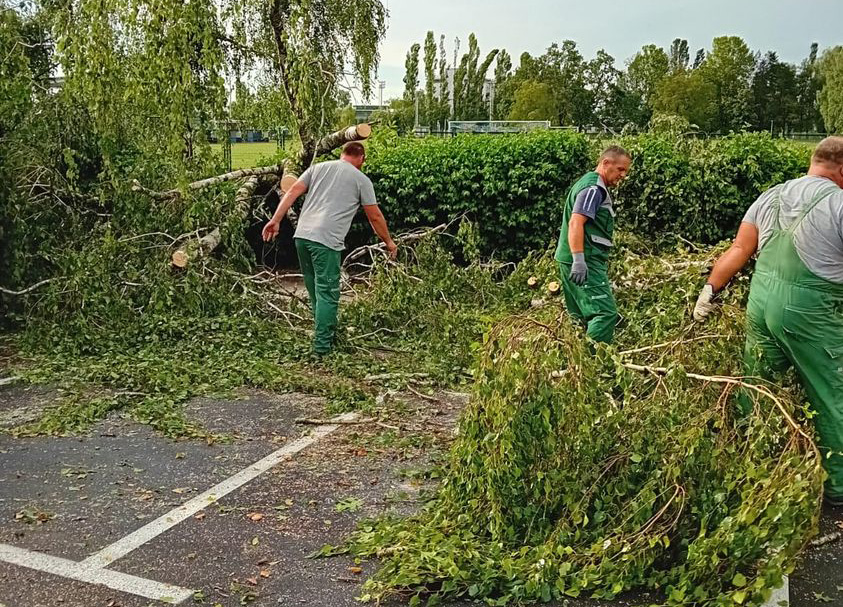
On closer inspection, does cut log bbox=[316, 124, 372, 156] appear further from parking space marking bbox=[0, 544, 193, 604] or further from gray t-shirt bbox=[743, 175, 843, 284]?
parking space marking bbox=[0, 544, 193, 604]

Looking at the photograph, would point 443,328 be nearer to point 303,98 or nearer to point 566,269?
point 566,269

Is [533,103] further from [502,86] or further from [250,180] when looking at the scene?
[250,180]

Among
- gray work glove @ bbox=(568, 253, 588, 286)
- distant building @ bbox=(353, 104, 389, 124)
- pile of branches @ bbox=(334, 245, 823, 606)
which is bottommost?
pile of branches @ bbox=(334, 245, 823, 606)

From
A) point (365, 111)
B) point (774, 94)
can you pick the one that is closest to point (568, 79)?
point (774, 94)

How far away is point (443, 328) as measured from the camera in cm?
733

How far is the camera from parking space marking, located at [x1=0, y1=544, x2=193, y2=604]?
324 cm

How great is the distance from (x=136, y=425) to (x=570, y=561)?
10.6ft

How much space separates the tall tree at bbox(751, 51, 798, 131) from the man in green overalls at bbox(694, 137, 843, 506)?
5494 centimetres

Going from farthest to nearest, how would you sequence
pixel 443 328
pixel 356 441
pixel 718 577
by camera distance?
pixel 443 328, pixel 356 441, pixel 718 577

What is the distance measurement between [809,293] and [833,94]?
5793 cm

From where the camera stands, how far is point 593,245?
5.66m

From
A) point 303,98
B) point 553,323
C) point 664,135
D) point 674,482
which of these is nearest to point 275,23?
point 303,98

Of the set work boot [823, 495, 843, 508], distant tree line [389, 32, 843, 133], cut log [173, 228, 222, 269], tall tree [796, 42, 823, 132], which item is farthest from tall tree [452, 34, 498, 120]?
work boot [823, 495, 843, 508]

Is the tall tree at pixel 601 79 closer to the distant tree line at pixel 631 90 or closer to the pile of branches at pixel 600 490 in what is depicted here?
the distant tree line at pixel 631 90
